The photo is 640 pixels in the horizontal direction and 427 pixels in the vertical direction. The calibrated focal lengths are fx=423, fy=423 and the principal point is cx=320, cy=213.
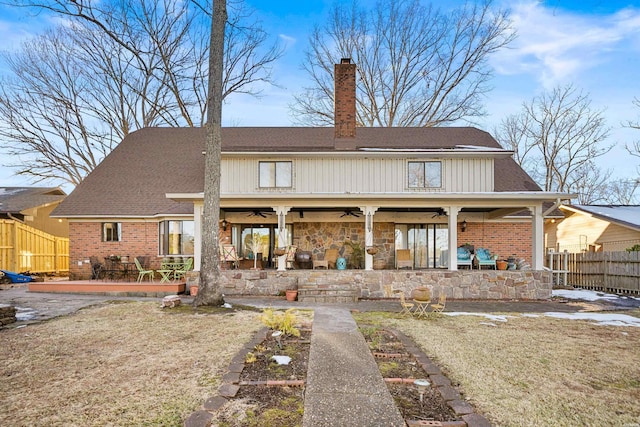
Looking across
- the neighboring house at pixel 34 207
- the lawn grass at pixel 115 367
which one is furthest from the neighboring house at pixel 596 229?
the neighboring house at pixel 34 207

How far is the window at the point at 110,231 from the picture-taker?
53.4 ft

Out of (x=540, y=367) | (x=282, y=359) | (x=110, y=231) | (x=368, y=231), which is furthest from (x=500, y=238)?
(x=110, y=231)

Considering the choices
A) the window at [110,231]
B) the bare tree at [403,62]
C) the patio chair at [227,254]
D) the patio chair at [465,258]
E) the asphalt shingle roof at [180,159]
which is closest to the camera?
the patio chair at [227,254]

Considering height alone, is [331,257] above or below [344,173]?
below

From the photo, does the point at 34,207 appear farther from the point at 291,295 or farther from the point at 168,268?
the point at 291,295

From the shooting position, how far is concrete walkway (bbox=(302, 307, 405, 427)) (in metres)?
3.43

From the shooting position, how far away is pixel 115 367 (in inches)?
194

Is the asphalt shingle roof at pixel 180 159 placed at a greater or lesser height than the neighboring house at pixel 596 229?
greater

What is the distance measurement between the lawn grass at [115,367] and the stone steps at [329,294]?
386cm

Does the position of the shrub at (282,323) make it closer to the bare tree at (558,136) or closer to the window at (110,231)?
the window at (110,231)

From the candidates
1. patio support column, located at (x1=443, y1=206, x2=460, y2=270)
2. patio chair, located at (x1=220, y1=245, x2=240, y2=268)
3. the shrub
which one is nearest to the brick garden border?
the shrub

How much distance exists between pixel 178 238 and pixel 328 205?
6.19 metres

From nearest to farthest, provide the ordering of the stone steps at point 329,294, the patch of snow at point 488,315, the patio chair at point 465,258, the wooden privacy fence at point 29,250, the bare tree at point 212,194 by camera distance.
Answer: the patch of snow at point 488,315
the bare tree at point 212,194
the stone steps at point 329,294
the patio chair at point 465,258
the wooden privacy fence at point 29,250

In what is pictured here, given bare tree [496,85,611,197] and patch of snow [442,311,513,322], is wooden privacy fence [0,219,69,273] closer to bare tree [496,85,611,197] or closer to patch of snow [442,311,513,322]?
patch of snow [442,311,513,322]
